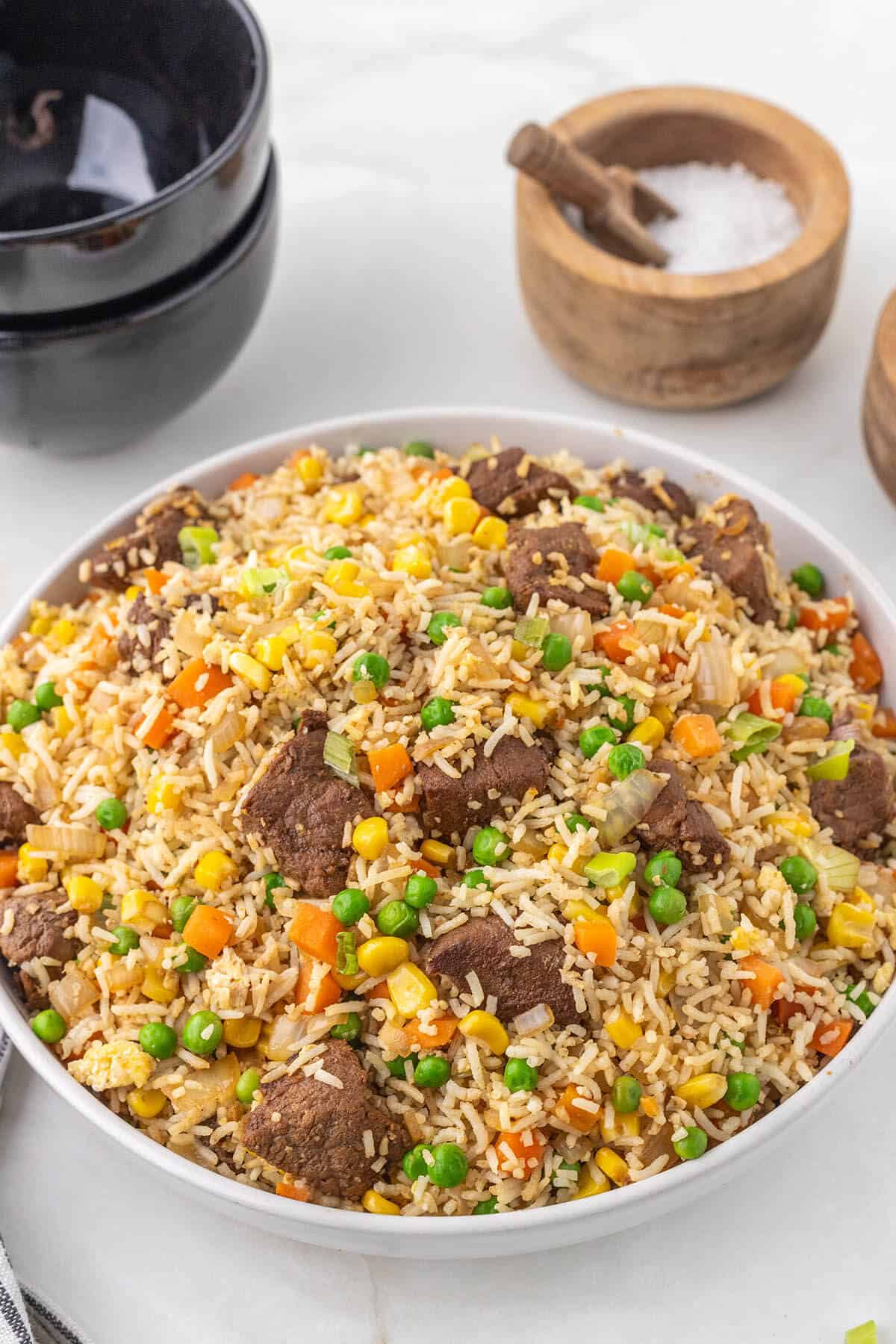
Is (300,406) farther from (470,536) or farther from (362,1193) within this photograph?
(362,1193)

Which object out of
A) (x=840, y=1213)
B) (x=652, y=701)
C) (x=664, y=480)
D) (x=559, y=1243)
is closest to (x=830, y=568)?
(x=664, y=480)

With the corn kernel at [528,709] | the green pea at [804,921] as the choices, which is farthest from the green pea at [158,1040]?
the green pea at [804,921]

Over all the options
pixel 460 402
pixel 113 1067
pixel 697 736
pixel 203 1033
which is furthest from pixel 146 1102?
pixel 460 402

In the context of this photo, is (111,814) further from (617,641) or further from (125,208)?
(125,208)

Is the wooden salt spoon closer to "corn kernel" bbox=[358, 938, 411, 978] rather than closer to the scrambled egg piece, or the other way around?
"corn kernel" bbox=[358, 938, 411, 978]

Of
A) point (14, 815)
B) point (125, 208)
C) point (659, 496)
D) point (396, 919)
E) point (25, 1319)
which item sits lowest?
point (25, 1319)

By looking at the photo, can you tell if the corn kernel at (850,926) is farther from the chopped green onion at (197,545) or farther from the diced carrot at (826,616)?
the chopped green onion at (197,545)

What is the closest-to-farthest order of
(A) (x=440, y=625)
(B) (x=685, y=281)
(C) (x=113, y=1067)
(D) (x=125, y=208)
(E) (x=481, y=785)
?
(C) (x=113, y=1067), (E) (x=481, y=785), (A) (x=440, y=625), (D) (x=125, y=208), (B) (x=685, y=281)
